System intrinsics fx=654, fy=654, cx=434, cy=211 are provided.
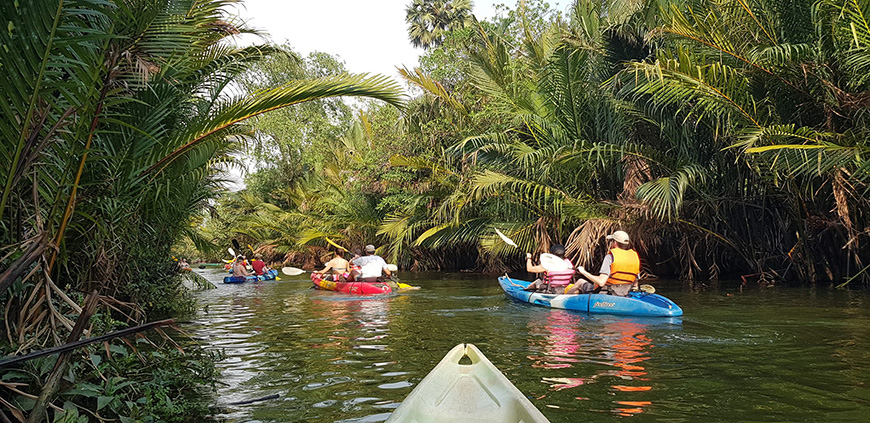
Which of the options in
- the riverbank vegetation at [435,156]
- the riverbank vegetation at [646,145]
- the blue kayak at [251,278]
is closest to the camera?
the riverbank vegetation at [435,156]

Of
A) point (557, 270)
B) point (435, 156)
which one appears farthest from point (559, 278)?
point (435, 156)

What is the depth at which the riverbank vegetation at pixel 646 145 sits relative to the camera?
1143 cm

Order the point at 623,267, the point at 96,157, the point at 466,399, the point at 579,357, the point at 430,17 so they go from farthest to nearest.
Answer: the point at 430,17 < the point at 623,267 < the point at 579,357 < the point at 466,399 < the point at 96,157

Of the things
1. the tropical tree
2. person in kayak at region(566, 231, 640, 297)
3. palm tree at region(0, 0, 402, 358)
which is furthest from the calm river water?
the tropical tree

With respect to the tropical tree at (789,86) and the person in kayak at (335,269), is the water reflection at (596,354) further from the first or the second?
the person in kayak at (335,269)

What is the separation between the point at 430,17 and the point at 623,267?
38217 mm

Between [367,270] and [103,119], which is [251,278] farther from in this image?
[103,119]

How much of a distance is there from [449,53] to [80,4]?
2191 cm

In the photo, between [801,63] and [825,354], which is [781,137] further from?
[825,354]

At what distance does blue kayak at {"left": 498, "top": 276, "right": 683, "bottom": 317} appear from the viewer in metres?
9.60

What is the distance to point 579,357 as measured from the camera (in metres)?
6.82

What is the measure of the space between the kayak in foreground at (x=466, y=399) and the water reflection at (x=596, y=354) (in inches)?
40.1

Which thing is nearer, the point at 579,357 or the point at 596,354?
the point at 579,357

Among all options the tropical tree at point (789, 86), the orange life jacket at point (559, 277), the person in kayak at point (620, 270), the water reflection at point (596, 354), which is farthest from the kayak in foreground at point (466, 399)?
the orange life jacket at point (559, 277)
